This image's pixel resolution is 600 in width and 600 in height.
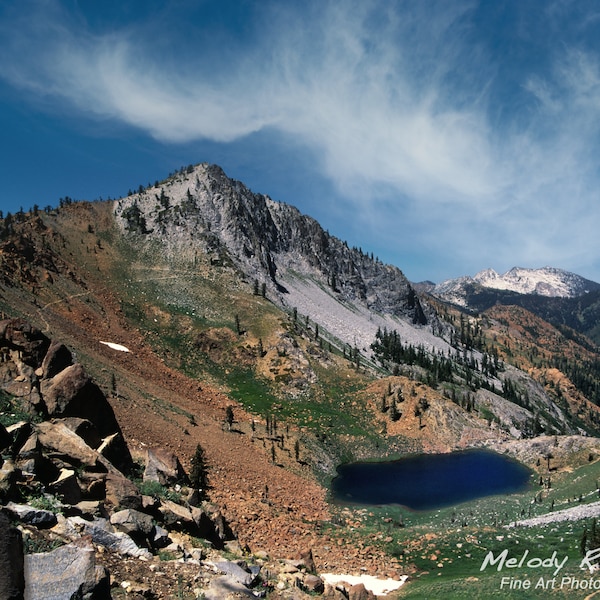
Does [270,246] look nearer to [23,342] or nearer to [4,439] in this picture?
[23,342]

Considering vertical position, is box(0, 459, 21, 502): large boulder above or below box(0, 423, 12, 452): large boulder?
below

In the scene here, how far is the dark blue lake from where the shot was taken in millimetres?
46781

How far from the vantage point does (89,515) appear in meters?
14.3

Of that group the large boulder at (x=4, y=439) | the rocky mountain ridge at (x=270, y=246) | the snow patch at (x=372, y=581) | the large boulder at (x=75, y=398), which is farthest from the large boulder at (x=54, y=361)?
the rocky mountain ridge at (x=270, y=246)

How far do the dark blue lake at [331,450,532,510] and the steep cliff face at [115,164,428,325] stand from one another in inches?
2551

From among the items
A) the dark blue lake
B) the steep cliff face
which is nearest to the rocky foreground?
the dark blue lake

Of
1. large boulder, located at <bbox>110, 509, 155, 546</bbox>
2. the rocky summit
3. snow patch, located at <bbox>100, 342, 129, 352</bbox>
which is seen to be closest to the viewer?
the rocky summit

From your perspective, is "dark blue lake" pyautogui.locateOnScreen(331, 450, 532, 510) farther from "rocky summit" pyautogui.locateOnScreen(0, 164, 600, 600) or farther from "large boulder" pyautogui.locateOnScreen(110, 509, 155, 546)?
"large boulder" pyautogui.locateOnScreen(110, 509, 155, 546)

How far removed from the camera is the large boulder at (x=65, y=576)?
9375 mm

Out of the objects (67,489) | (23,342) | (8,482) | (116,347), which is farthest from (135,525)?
(116,347)

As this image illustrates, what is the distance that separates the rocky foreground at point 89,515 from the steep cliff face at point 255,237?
273 feet

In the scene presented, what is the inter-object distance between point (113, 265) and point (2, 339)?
76.6 m

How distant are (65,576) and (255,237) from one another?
126678 mm

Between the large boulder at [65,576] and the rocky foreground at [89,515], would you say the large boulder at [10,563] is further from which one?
the large boulder at [65,576]
